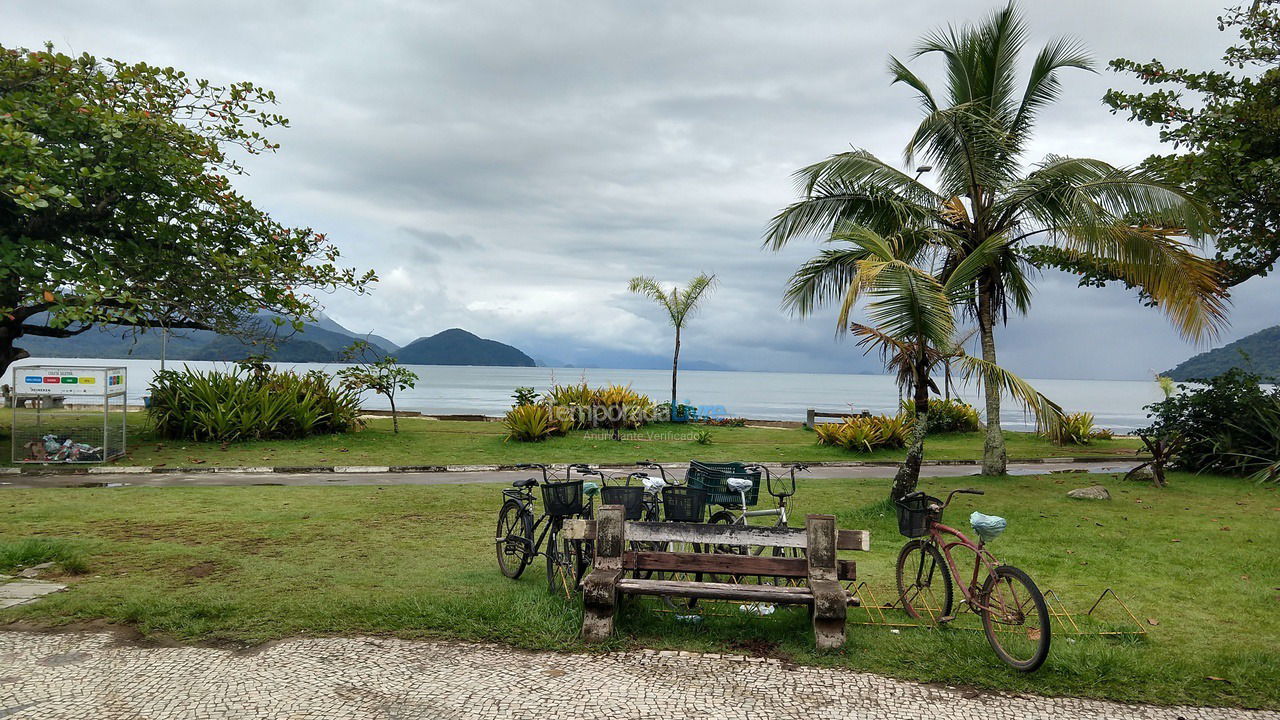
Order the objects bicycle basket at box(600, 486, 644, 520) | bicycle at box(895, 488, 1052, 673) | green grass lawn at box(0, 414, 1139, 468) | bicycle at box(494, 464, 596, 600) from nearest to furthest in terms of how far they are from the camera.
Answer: bicycle at box(895, 488, 1052, 673) < bicycle at box(494, 464, 596, 600) < bicycle basket at box(600, 486, 644, 520) < green grass lawn at box(0, 414, 1139, 468)

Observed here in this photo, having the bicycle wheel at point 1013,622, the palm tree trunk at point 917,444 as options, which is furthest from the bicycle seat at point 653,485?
the palm tree trunk at point 917,444

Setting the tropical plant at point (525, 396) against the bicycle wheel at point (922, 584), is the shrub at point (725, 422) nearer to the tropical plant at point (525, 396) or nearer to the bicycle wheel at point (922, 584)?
the tropical plant at point (525, 396)

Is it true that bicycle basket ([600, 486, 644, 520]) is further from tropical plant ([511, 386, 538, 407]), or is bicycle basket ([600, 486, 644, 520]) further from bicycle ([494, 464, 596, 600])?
tropical plant ([511, 386, 538, 407])

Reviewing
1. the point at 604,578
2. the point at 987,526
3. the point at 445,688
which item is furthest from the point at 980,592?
the point at 445,688

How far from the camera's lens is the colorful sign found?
12.5 meters

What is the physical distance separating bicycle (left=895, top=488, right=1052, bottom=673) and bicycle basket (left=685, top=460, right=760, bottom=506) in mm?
1319

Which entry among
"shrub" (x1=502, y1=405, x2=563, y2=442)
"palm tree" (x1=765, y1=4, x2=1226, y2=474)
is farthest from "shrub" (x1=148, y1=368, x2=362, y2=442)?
"palm tree" (x1=765, y1=4, x2=1226, y2=474)

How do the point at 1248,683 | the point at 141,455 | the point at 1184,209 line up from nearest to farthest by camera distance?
the point at 1248,683 → the point at 1184,209 → the point at 141,455

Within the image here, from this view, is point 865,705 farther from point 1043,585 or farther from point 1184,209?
point 1184,209

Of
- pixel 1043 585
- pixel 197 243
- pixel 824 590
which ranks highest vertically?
pixel 197 243

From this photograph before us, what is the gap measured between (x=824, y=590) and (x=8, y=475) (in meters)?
14.2

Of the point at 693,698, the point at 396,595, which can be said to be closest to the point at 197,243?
the point at 396,595

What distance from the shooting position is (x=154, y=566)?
6.35 m

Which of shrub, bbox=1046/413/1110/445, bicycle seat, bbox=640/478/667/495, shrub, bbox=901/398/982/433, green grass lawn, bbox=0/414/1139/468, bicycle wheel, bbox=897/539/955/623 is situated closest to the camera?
bicycle wheel, bbox=897/539/955/623
